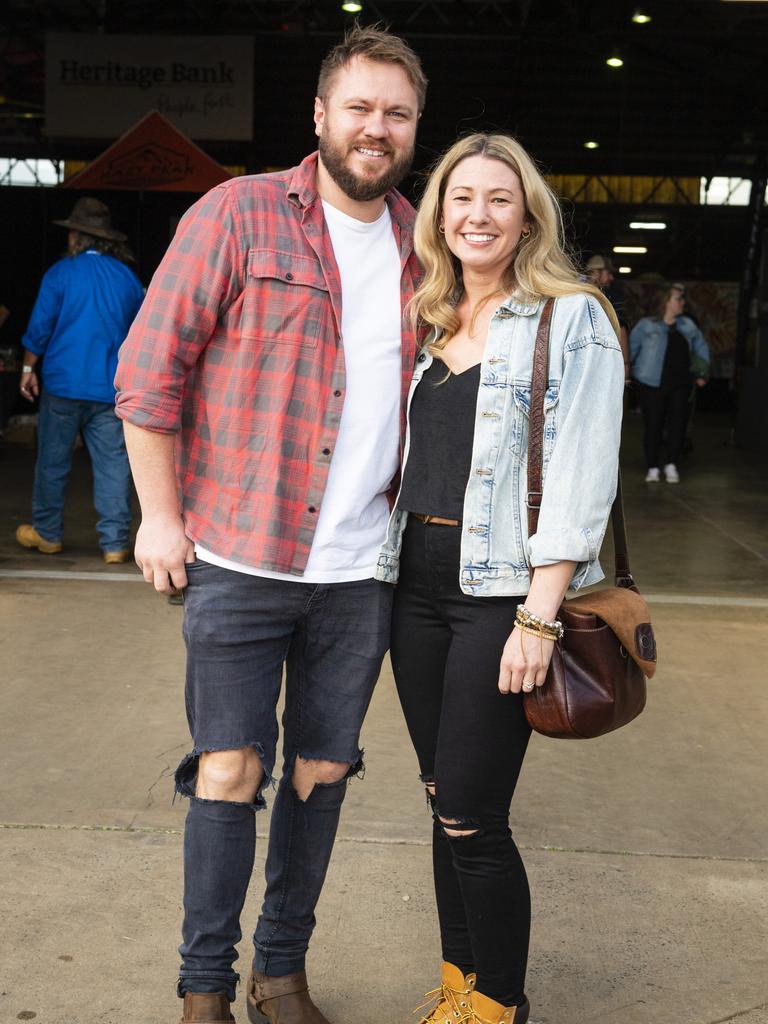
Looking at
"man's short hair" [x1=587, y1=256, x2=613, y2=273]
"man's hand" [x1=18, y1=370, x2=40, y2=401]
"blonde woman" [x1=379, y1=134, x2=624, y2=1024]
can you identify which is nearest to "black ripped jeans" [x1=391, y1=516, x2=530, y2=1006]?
"blonde woman" [x1=379, y1=134, x2=624, y2=1024]

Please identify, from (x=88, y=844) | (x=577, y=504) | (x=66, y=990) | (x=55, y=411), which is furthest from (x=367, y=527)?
(x=55, y=411)

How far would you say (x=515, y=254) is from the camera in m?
2.33

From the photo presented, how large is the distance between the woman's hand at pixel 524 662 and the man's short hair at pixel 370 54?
109 cm

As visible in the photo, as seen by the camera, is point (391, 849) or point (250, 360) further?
point (391, 849)

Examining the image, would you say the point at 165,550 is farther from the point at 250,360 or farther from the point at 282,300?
the point at 282,300

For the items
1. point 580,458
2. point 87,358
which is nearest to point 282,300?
point 580,458

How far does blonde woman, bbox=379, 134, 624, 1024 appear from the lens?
2.15 metres

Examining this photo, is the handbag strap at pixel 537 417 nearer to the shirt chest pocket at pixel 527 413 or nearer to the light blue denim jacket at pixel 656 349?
the shirt chest pocket at pixel 527 413

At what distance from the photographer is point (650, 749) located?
4062 millimetres

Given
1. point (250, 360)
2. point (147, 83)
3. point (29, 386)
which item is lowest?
point (29, 386)

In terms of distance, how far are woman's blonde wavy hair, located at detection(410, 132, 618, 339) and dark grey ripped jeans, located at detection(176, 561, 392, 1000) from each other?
1.81ft

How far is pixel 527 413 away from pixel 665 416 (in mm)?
9525

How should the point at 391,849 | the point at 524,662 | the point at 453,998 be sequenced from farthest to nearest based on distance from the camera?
the point at 391,849 < the point at 453,998 < the point at 524,662

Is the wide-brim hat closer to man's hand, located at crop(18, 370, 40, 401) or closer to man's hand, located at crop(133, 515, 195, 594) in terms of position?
man's hand, located at crop(18, 370, 40, 401)
